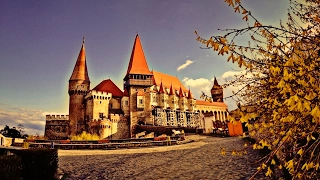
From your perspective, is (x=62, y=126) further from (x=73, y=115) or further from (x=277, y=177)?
(x=277, y=177)

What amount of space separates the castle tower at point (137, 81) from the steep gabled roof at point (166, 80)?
5.60 metres

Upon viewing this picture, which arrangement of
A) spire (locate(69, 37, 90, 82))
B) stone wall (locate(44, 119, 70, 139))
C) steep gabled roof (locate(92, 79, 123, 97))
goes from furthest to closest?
steep gabled roof (locate(92, 79, 123, 97)) < spire (locate(69, 37, 90, 82)) < stone wall (locate(44, 119, 70, 139))

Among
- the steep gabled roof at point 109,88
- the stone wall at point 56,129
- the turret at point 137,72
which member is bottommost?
the stone wall at point 56,129

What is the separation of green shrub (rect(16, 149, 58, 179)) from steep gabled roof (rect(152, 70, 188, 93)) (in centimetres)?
4927

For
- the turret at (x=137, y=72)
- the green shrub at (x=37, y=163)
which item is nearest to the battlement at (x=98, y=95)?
the turret at (x=137, y=72)

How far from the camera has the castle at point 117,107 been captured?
145 ft

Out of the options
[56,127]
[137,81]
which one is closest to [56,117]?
[56,127]

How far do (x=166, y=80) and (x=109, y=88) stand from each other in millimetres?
16600

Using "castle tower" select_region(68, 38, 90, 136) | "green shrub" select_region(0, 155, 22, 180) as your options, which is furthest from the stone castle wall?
"green shrub" select_region(0, 155, 22, 180)

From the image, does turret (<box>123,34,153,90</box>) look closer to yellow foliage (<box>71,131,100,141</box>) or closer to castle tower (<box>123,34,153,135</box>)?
castle tower (<box>123,34,153,135</box>)

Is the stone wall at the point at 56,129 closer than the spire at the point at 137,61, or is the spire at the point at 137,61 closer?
the stone wall at the point at 56,129

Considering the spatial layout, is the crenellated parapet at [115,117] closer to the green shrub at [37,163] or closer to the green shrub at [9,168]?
the green shrub at [37,163]

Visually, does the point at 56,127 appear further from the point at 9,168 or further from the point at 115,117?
the point at 9,168

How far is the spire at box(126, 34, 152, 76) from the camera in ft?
169
